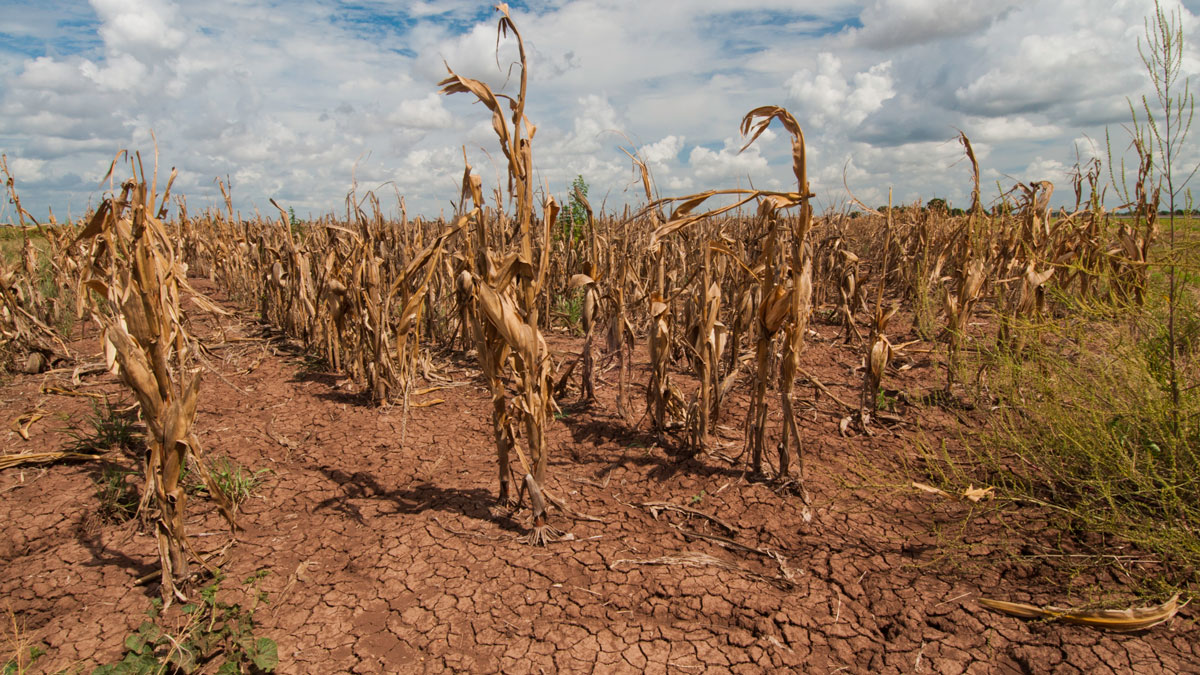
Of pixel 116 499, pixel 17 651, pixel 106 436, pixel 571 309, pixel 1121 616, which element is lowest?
pixel 17 651

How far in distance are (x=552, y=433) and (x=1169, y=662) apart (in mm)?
2764

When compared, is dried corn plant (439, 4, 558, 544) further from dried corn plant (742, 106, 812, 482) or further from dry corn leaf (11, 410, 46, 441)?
dry corn leaf (11, 410, 46, 441)

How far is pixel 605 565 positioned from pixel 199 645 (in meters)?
1.39

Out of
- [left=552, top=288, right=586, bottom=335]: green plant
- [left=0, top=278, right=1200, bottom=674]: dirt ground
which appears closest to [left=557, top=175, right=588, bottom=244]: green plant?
[left=552, top=288, right=586, bottom=335]: green plant

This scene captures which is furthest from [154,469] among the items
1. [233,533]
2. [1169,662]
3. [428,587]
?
[1169,662]

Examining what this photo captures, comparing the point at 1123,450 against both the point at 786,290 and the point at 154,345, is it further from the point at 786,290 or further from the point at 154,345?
the point at 154,345

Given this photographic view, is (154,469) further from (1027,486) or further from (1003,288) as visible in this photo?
(1003,288)

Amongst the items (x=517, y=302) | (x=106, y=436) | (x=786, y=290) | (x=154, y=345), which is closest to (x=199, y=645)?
(x=154, y=345)

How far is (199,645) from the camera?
1.87 m

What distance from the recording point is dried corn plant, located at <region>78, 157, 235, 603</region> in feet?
6.17

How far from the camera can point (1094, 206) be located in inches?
170

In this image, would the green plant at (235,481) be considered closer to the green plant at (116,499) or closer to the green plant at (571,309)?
the green plant at (116,499)

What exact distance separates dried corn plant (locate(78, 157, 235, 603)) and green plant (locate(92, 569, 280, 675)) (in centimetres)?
15

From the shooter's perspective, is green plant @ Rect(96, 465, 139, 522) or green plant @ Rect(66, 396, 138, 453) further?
green plant @ Rect(66, 396, 138, 453)
